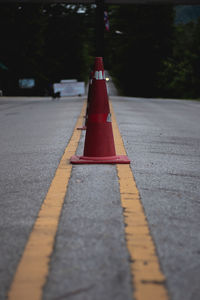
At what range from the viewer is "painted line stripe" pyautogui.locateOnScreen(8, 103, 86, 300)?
7.85ft

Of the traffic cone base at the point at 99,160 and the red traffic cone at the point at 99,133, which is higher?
the red traffic cone at the point at 99,133

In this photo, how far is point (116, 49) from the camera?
74.8m

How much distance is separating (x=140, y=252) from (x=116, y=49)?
7335cm

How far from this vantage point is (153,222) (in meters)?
3.46

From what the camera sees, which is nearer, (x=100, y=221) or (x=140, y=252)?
(x=140, y=252)

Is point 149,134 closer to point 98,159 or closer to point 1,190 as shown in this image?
point 98,159

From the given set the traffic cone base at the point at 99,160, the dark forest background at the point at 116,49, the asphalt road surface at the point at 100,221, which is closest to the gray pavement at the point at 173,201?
the asphalt road surface at the point at 100,221

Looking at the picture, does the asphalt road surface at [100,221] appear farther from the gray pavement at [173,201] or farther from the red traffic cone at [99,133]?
the red traffic cone at [99,133]

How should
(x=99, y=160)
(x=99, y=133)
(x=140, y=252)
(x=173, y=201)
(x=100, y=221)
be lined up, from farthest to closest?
(x=99, y=133) < (x=99, y=160) < (x=173, y=201) < (x=100, y=221) < (x=140, y=252)

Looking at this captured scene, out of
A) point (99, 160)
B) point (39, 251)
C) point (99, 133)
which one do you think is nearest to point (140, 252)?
point (39, 251)

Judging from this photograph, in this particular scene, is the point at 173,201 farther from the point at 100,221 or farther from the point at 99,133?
the point at 99,133

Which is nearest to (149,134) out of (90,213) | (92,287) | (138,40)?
(90,213)

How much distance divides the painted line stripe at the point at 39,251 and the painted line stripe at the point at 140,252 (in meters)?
0.43

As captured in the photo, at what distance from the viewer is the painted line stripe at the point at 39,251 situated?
7.85ft
